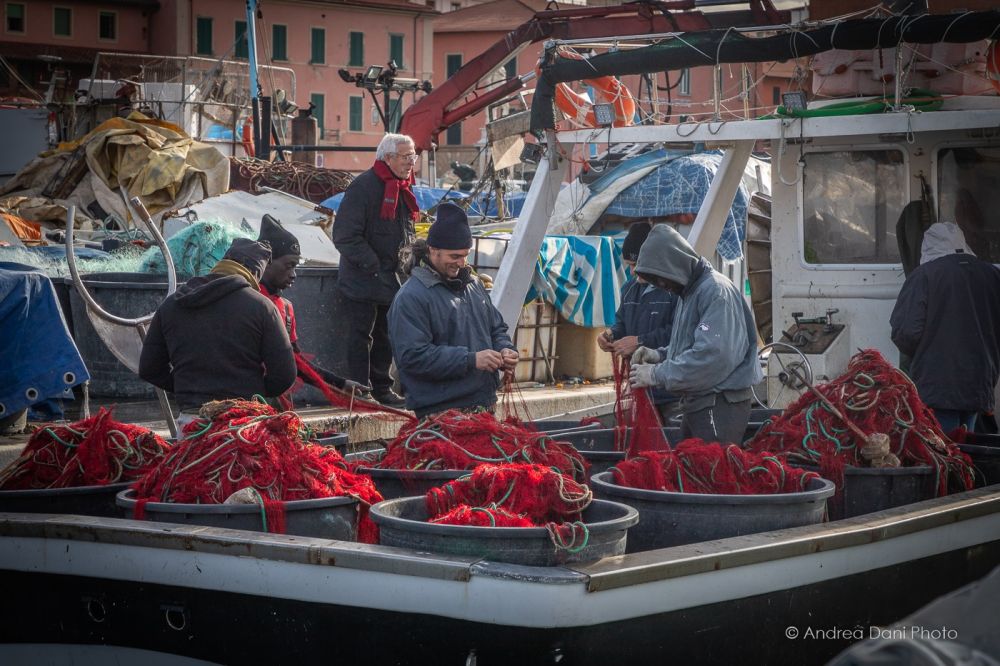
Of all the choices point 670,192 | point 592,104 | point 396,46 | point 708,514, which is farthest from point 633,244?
point 396,46

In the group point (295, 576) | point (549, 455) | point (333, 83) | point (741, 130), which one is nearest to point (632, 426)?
point (549, 455)

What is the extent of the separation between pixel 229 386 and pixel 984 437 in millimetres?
3953

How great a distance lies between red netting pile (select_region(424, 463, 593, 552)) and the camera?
177 inches

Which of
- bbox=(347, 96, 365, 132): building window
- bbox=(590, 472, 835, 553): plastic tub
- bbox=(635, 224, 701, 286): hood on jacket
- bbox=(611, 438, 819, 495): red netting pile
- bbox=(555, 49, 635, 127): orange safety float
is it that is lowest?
bbox=(590, 472, 835, 553): plastic tub

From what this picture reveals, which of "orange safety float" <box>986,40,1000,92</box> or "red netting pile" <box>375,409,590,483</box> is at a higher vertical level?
"orange safety float" <box>986,40,1000,92</box>

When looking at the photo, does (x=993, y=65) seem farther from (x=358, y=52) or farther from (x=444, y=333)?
(x=358, y=52)

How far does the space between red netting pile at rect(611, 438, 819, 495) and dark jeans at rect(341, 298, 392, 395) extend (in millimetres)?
4416

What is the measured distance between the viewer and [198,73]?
29.6 meters

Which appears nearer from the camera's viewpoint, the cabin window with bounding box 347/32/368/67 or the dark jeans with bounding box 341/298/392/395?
the dark jeans with bounding box 341/298/392/395

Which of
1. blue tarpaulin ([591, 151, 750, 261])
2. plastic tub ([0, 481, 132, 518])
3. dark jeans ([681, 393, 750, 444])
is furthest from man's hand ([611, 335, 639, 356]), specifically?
blue tarpaulin ([591, 151, 750, 261])

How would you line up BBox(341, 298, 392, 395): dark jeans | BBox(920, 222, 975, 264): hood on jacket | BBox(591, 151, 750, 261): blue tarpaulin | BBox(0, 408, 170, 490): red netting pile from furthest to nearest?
1. BBox(591, 151, 750, 261): blue tarpaulin
2. BBox(341, 298, 392, 395): dark jeans
3. BBox(920, 222, 975, 264): hood on jacket
4. BBox(0, 408, 170, 490): red netting pile

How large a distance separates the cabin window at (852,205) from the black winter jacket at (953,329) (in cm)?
112

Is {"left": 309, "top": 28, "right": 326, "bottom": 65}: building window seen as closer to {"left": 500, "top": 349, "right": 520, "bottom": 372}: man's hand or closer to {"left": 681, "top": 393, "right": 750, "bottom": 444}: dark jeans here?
{"left": 500, "top": 349, "right": 520, "bottom": 372}: man's hand

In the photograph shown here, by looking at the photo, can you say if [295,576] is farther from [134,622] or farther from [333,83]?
[333,83]
